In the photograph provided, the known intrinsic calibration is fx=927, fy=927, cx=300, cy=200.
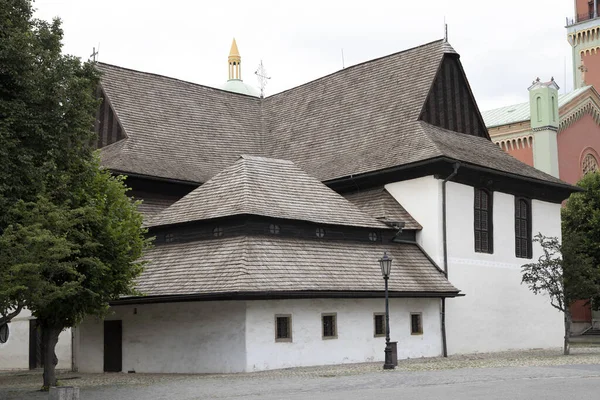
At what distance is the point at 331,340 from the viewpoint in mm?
29219

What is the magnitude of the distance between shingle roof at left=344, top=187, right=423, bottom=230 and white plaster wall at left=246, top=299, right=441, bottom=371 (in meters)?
3.40

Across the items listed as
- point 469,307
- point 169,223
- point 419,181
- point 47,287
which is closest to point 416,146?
point 419,181

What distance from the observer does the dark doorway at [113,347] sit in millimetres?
30984

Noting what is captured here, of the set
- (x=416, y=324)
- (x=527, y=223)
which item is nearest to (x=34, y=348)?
(x=416, y=324)


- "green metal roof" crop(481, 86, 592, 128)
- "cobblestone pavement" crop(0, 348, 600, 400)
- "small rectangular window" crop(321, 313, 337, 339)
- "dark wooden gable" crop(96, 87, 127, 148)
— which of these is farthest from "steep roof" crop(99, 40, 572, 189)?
"green metal roof" crop(481, 86, 592, 128)

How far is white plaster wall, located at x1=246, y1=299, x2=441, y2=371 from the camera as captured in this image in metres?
27.5

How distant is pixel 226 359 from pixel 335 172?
12.0 meters

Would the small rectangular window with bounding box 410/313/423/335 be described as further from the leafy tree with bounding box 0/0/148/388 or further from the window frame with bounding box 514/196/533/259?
the leafy tree with bounding box 0/0/148/388

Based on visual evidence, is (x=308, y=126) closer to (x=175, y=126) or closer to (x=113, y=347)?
(x=175, y=126)

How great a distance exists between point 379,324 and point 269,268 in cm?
540

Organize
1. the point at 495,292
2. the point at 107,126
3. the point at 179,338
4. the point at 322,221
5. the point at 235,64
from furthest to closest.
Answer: the point at 235,64 → the point at 107,126 → the point at 495,292 → the point at 322,221 → the point at 179,338

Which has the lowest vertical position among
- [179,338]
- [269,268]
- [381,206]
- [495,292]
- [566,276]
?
[179,338]

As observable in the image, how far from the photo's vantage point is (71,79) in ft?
72.6

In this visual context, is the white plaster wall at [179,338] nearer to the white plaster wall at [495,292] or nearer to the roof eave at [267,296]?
the roof eave at [267,296]
